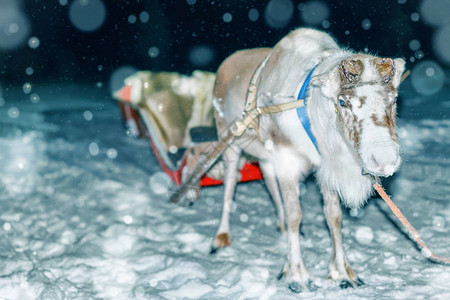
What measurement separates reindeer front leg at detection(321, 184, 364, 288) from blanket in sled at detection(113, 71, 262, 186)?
1.17m

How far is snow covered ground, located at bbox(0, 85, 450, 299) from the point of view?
3.18 meters

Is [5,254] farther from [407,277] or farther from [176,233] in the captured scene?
[407,277]

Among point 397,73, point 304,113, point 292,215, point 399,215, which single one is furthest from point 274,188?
point 397,73

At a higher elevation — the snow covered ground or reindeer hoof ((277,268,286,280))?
reindeer hoof ((277,268,286,280))

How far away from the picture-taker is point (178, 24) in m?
13.0

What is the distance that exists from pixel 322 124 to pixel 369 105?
18.0 inches

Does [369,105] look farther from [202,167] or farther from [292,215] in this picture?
[202,167]

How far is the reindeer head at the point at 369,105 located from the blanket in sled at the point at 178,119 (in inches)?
82.1

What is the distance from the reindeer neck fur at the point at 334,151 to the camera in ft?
8.33

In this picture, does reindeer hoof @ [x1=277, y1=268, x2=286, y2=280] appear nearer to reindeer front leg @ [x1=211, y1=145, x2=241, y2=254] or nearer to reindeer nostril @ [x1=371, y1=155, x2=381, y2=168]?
reindeer front leg @ [x1=211, y1=145, x2=241, y2=254]

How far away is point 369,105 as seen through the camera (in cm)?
220

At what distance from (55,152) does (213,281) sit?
4.63 m

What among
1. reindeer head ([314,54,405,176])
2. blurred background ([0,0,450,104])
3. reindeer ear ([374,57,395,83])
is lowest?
blurred background ([0,0,450,104])

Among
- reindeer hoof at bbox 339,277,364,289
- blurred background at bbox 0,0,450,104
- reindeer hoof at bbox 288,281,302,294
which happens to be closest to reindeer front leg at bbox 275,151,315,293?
reindeer hoof at bbox 288,281,302,294
